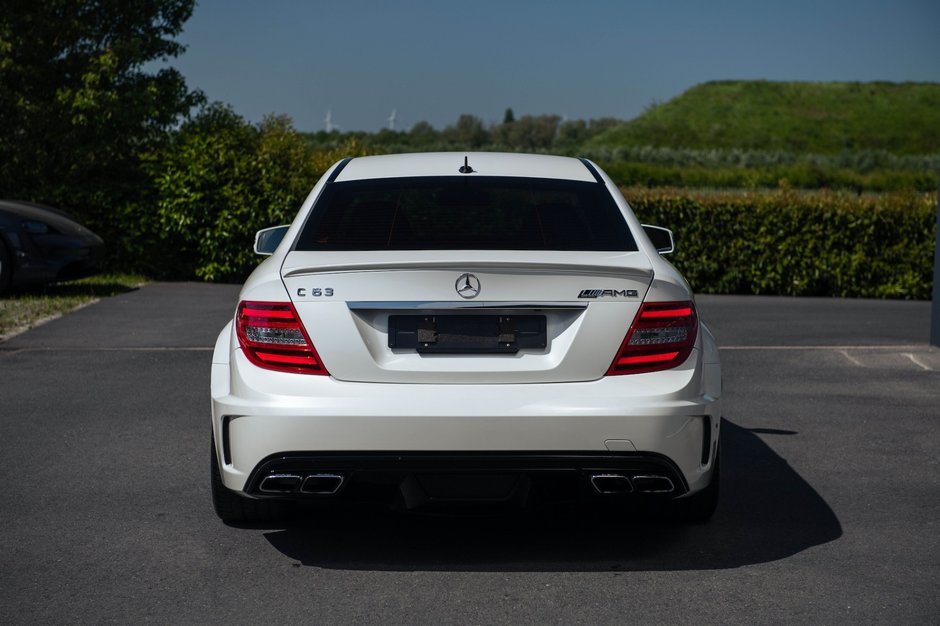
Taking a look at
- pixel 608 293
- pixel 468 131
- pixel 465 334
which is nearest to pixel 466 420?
pixel 465 334

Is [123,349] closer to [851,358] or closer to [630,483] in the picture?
[851,358]

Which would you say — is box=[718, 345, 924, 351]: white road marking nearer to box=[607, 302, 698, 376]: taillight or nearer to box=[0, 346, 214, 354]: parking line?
box=[0, 346, 214, 354]: parking line

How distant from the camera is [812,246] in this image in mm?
17766

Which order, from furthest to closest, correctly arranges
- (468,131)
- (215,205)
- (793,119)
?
(793,119)
(468,131)
(215,205)

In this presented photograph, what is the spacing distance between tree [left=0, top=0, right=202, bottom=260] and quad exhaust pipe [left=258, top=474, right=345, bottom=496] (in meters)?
13.9

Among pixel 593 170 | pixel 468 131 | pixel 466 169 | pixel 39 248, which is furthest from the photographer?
pixel 468 131

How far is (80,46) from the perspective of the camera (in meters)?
19.3

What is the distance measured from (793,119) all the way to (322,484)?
119261mm

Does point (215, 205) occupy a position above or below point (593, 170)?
below

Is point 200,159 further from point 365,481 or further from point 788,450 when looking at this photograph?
point 365,481

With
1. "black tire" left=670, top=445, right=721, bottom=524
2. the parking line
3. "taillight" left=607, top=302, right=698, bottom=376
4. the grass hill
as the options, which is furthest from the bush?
the grass hill

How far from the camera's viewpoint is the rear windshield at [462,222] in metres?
4.92

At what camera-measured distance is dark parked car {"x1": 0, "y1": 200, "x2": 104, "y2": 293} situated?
13797 mm

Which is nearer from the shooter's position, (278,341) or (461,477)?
(461,477)
